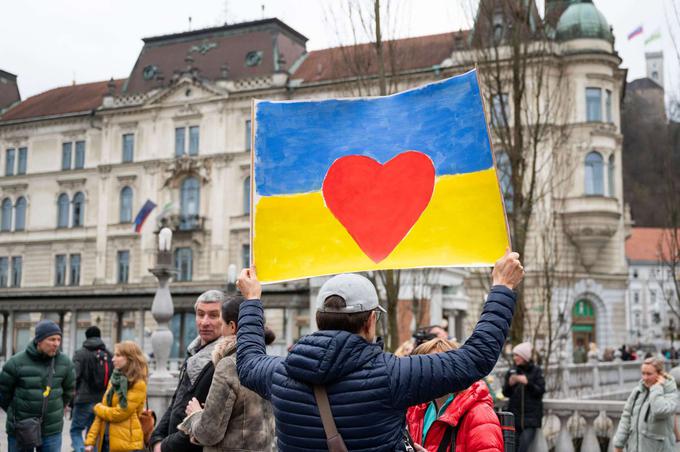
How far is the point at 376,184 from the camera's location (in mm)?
4418

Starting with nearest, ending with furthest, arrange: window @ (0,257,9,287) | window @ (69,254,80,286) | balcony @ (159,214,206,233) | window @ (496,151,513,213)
→ 1. window @ (496,151,513,213)
2. balcony @ (159,214,206,233)
3. window @ (69,254,80,286)
4. window @ (0,257,9,287)

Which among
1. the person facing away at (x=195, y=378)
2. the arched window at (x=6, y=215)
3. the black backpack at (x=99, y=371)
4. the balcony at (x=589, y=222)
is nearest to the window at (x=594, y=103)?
the balcony at (x=589, y=222)

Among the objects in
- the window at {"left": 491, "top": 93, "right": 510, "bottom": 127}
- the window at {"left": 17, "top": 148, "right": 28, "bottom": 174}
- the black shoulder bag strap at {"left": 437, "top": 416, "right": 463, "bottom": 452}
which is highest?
the window at {"left": 17, "top": 148, "right": 28, "bottom": 174}

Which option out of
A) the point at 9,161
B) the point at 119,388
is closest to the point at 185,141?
the point at 9,161

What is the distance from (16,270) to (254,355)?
54528 mm

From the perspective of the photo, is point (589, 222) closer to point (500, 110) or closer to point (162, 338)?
point (500, 110)

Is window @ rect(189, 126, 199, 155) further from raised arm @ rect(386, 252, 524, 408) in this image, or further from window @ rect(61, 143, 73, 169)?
raised arm @ rect(386, 252, 524, 408)

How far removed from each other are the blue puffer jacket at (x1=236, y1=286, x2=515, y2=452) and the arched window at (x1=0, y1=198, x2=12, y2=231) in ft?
182

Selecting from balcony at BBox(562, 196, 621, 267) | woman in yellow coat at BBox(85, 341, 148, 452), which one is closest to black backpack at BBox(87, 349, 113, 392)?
woman in yellow coat at BBox(85, 341, 148, 452)

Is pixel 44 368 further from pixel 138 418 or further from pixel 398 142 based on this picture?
pixel 398 142

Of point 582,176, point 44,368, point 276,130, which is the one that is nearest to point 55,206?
point 582,176

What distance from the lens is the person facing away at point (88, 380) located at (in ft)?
34.2

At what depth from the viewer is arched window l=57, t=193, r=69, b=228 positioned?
52.5 metres

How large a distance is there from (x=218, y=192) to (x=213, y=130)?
146 inches
